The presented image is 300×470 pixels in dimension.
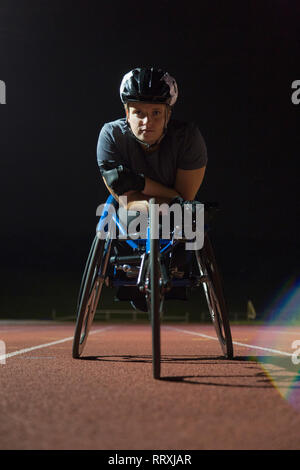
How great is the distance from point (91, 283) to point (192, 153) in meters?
1.42

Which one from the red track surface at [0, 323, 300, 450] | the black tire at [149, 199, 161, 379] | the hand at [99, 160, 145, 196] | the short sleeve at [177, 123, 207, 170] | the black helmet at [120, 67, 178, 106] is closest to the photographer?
the red track surface at [0, 323, 300, 450]

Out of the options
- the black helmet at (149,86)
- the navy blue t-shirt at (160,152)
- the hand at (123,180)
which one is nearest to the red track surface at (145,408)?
the hand at (123,180)

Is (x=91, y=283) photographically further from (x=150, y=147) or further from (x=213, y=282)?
(x=150, y=147)

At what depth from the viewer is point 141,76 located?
5.01m

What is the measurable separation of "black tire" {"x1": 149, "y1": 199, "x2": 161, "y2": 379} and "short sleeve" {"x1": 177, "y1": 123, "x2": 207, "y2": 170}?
0.87 m

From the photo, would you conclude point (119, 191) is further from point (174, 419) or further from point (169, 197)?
point (174, 419)

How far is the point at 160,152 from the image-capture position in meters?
5.32

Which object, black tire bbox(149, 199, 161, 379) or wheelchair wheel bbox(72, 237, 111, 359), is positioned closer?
black tire bbox(149, 199, 161, 379)

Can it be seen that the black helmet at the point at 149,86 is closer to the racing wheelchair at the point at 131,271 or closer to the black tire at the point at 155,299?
the racing wheelchair at the point at 131,271

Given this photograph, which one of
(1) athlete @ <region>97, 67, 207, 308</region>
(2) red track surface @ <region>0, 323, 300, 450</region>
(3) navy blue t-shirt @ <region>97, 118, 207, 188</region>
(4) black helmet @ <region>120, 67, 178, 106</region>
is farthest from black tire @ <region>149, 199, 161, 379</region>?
(4) black helmet @ <region>120, 67, 178, 106</region>

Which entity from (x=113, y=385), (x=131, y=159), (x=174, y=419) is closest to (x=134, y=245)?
(x=131, y=159)

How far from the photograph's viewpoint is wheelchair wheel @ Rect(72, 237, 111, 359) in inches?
206

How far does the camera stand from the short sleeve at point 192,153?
207 inches

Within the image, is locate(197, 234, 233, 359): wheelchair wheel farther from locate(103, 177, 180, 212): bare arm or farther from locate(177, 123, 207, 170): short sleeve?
locate(177, 123, 207, 170): short sleeve
